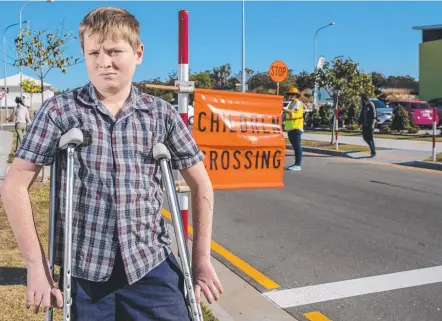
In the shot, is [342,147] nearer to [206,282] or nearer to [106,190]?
[206,282]

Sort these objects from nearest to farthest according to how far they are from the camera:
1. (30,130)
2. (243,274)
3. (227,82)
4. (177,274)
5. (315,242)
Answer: (30,130)
(177,274)
(243,274)
(315,242)
(227,82)

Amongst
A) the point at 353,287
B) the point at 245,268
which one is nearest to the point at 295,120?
the point at 245,268

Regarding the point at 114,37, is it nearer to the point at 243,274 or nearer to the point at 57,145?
the point at 57,145

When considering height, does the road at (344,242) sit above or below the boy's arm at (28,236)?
below

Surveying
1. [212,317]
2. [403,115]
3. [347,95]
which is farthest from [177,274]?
[403,115]

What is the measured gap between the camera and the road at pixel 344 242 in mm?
4457

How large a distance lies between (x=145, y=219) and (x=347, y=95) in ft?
63.0

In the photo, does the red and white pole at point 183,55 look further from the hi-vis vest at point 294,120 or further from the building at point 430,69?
the building at point 430,69

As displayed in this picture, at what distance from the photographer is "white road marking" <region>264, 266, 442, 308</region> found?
4.48 metres

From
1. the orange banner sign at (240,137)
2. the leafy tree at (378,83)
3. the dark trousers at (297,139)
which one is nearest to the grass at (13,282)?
the orange banner sign at (240,137)

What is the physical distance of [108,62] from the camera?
1.92 meters

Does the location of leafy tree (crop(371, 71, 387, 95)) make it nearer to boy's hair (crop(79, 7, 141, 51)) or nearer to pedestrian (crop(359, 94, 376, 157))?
pedestrian (crop(359, 94, 376, 157))

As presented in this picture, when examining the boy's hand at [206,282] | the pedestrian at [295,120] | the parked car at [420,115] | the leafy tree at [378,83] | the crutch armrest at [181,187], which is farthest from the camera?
the leafy tree at [378,83]

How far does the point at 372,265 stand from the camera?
17.7ft
